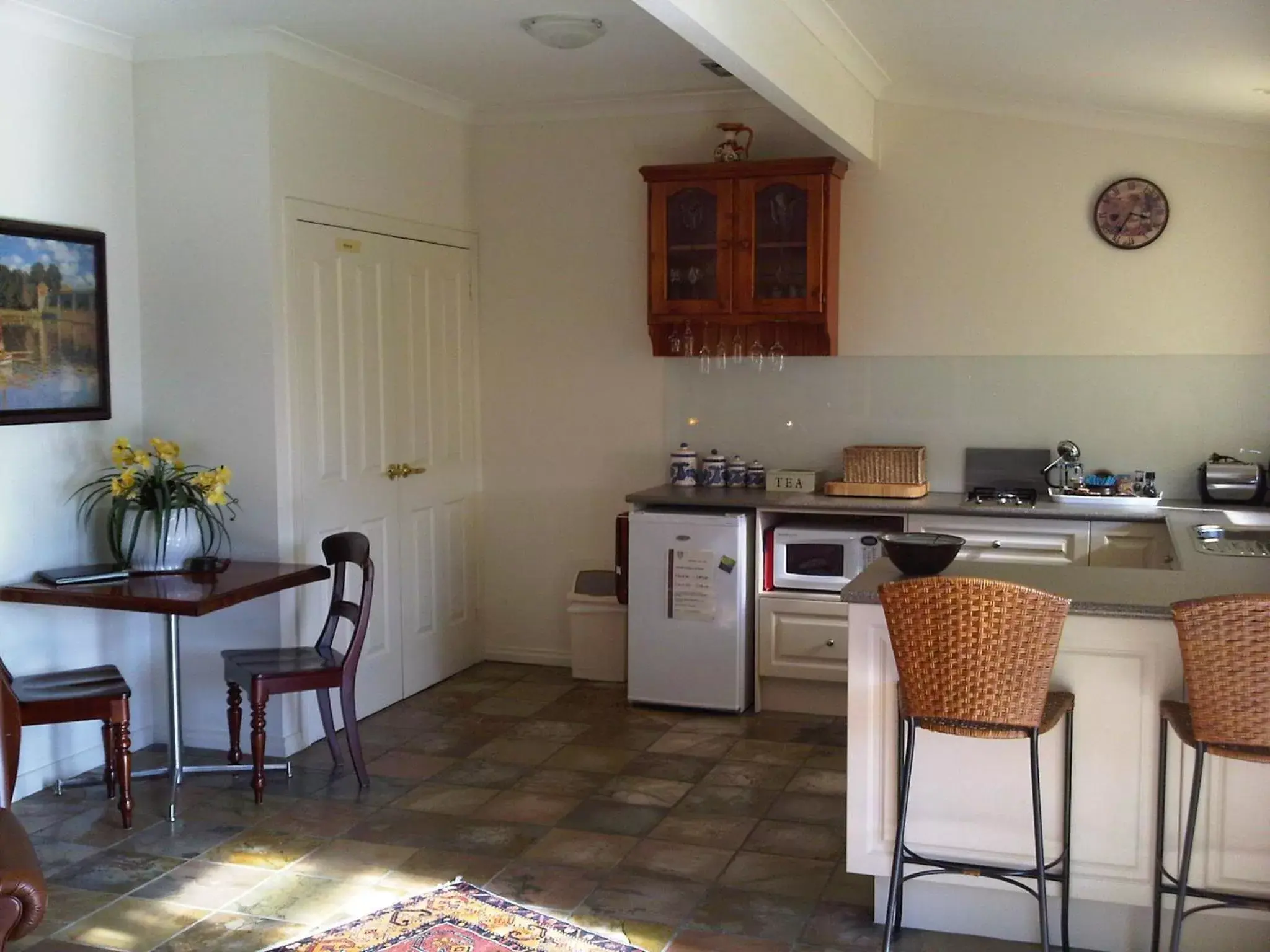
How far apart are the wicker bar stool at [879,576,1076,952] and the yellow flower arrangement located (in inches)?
101

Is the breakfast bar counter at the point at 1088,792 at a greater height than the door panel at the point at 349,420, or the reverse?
the door panel at the point at 349,420

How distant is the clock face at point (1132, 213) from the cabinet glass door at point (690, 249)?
5.02 ft

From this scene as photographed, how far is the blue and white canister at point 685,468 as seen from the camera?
5.70 m

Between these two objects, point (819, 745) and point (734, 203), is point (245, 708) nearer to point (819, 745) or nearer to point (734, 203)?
point (819, 745)

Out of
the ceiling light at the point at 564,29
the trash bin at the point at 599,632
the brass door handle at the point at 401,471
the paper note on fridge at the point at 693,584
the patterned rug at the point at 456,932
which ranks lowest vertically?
the patterned rug at the point at 456,932

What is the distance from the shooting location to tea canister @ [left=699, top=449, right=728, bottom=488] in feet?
18.7

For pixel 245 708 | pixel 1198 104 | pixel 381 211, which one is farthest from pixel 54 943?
pixel 1198 104

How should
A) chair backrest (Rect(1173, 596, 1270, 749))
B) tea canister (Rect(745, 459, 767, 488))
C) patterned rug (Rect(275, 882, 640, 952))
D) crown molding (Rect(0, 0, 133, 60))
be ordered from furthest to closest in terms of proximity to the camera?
tea canister (Rect(745, 459, 767, 488))
crown molding (Rect(0, 0, 133, 60))
patterned rug (Rect(275, 882, 640, 952))
chair backrest (Rect(1173, 596, 1270, 749))

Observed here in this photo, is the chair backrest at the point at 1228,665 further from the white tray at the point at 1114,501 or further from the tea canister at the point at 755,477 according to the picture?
the tea canister at the point at 755,477

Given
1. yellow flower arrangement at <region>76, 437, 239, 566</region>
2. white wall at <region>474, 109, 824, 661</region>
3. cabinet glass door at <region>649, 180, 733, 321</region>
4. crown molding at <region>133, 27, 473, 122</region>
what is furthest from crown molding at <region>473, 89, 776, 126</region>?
yellow flower arrangement at <region>76, 437, 239, 566</region>

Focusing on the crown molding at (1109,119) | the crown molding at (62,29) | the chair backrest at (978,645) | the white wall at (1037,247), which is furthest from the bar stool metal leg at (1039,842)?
the crown molding at (62,29)

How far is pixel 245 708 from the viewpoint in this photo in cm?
479

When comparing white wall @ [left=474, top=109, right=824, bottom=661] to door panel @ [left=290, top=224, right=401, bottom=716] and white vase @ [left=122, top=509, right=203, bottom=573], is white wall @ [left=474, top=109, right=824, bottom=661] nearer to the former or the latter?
door panel @ [left=290, top=224, right=401, bottom=716]

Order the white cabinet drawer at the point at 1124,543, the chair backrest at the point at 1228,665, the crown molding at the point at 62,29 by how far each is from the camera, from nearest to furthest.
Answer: the chair backrest at the point at 1228,665 < the crown molding at the point at 62,29 < the white cabinet drawer at the point at 1124,543
